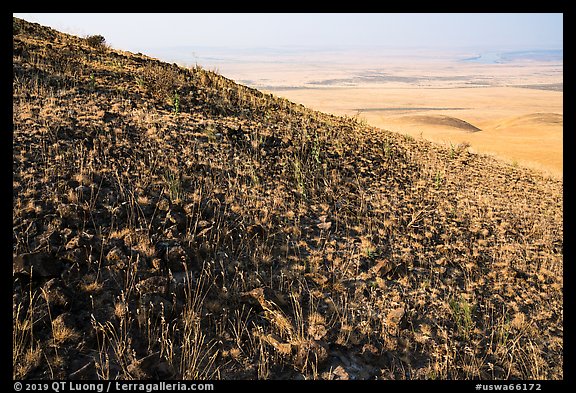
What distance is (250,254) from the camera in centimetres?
493

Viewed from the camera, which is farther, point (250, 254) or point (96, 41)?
point (96, 41)

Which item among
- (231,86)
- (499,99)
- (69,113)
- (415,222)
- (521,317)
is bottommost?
(521,317)

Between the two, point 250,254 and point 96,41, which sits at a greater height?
point 96,41

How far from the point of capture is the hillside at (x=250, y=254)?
11.6ft

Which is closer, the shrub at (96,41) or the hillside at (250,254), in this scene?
the hillside at (250,254)

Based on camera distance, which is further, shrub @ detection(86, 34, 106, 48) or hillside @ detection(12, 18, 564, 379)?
shrub @ detection(86, 34, 106, 48)

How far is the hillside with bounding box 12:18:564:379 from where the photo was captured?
3549mm

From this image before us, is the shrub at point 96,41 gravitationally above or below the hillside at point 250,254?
above

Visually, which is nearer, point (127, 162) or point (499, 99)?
point (127, 162)

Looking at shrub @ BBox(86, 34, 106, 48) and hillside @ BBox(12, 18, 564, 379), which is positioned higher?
shrub @ BBox(86, 34, 106, 48)

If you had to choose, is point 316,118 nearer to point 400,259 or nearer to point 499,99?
point 400,259

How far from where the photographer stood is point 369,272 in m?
5.03
